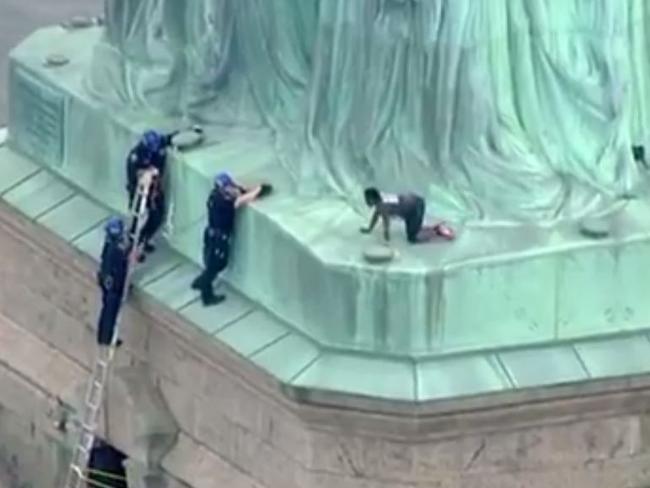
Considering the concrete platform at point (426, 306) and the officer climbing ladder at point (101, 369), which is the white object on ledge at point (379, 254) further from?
the officer climbing ladder at point (101, 369)

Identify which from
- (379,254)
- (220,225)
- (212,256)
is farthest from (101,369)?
(379,254)

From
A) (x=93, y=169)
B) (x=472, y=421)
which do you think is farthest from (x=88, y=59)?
(x=472, y=421)

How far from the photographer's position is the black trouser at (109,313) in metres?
23.6

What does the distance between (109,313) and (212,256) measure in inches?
32.7

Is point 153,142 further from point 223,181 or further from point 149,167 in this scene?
point 223,181

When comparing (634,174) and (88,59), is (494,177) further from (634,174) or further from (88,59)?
(88,59)

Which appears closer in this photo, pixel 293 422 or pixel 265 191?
pixel 293 422

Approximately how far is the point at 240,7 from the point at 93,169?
1401mm

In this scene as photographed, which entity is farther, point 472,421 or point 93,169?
point 93,169

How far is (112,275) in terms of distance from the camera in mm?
23562

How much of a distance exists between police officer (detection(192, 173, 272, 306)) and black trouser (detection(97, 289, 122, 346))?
58 cm

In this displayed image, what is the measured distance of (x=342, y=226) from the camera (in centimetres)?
2272

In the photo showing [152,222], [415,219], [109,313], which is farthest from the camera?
[152,222]

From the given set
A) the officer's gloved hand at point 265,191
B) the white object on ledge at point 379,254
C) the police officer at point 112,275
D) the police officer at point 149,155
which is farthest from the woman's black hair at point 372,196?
the police officer at point 112,275
